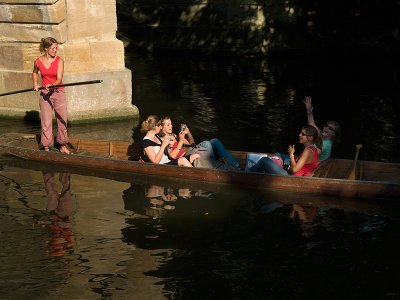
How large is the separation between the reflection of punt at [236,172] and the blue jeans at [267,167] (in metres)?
0.23

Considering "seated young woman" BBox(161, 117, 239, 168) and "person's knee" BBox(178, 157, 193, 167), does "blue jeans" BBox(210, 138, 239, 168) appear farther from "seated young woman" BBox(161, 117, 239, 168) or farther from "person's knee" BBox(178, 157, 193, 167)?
"person's knee" BBox(178, 157, 193, 167)

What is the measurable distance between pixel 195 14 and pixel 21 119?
42.9 ft

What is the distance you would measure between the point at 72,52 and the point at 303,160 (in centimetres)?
588

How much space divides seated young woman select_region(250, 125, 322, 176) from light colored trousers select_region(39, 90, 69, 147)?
10.7 feet

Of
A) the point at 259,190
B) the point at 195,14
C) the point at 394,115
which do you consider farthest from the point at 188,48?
the point at 259,190

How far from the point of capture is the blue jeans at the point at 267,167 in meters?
10.8

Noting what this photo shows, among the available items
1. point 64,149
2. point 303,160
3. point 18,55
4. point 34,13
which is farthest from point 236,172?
point 18,55

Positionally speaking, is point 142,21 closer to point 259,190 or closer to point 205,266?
point 259,190

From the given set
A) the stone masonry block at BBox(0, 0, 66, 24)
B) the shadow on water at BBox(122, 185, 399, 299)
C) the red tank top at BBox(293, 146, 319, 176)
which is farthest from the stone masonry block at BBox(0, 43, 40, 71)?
the red tank top at BBox(293, 146, 319, 176)

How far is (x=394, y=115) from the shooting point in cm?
1642

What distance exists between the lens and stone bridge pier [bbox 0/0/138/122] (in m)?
14.5

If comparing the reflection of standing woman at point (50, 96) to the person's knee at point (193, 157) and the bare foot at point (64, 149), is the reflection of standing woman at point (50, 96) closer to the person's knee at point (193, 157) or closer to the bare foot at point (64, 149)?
the bare foot at point (64, 149)

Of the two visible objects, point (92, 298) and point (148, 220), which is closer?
point (92, 298)

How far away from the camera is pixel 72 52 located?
14711 mm
